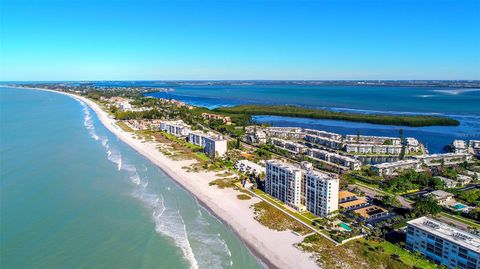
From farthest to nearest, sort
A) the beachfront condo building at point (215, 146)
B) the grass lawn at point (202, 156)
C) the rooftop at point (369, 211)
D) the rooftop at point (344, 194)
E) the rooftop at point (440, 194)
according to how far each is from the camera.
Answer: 1. the beachfront condo building at point (215, 146)
2. the grass lawn at point (202, 156)
3. the rooftop at point (440, 194)
4. the rooftop at point (344, 194)
5. the rooftop at point (369, 211)

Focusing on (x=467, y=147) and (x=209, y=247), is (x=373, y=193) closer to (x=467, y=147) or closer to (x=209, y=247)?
(x=209, y=247)

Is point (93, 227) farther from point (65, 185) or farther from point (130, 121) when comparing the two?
point (130, 121)

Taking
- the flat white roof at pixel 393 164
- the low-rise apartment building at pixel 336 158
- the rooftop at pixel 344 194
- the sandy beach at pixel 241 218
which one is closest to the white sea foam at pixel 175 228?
the sandy beach at pixel 241 218

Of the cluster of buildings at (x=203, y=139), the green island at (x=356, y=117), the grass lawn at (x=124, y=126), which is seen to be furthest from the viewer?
the green island at (x=356, y=117)

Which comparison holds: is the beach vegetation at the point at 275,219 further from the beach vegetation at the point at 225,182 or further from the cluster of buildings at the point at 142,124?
the cluster of buildings at the point at 142,124

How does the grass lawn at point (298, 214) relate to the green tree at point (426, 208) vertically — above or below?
below

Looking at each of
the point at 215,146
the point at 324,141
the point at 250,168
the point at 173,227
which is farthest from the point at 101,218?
the point at 324,141

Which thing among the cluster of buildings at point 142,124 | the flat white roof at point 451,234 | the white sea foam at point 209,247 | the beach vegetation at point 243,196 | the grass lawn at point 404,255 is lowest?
the white sea foam at point 209,247
